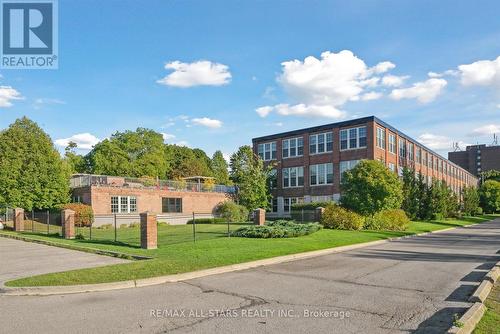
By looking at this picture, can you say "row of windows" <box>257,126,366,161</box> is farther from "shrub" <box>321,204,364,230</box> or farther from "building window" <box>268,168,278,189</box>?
"shrub" <box>321,204,364,230</box>

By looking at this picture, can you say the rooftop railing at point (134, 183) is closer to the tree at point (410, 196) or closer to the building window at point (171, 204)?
the building window at point (171, 204)

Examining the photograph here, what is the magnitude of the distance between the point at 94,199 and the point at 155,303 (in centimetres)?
3340

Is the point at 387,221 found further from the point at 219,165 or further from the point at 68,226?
the point at 219,165

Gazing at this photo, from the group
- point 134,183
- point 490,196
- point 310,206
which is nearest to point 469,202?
point 490,196

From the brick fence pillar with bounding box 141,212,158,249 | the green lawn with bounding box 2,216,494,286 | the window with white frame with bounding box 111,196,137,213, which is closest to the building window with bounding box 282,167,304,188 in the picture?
the window with white frame with bounding box 111,196,137,213

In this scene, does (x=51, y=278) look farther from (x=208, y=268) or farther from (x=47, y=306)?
(x=208, y=268)

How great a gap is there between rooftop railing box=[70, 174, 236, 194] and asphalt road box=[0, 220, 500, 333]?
32319 millimetres

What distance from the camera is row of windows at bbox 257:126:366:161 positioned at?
4621 centimetres

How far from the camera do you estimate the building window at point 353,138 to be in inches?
1800

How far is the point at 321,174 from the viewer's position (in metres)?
49.4

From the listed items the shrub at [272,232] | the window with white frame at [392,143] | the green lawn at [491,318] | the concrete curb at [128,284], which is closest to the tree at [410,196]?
the window with white frame at [392,143]

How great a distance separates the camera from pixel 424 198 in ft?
161

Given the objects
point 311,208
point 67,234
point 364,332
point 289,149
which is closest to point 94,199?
point 67,234

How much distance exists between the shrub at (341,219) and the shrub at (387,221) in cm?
197
